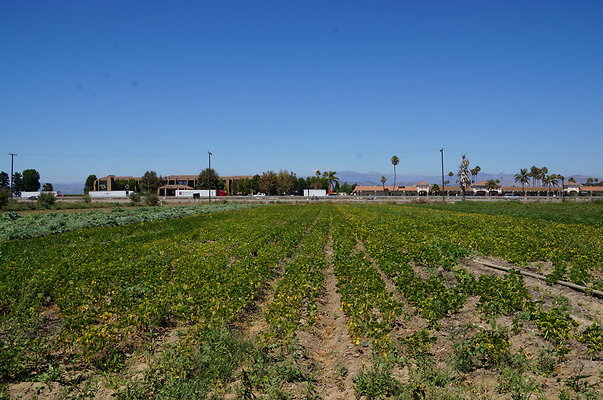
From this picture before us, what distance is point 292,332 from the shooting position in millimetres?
8141

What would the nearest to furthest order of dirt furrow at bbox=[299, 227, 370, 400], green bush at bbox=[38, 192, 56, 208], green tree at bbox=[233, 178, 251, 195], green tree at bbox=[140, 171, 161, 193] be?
dirt furrow at bbox=[299, 227, 370, 400] → green bush at bbox=[38, 192, 56, 208] → green tree at bbox=[140, 171, 161, 193] → green tree at bbox=[233, 178, 251, 195]

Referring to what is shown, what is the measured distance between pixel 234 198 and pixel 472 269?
91608 millimetres

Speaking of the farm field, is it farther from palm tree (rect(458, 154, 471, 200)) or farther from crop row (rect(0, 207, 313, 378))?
palm tree (rect(458, 154, 471, 200))

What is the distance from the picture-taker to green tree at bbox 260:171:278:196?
14538cm

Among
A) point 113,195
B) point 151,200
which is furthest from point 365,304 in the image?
point 113,195

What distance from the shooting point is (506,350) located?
6.97 meters

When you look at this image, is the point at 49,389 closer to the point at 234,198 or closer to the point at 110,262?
the point at 110,262

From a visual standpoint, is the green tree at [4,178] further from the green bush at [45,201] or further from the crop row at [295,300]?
the crop row at [295,300]

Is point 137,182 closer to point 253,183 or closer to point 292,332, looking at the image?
point 253,183

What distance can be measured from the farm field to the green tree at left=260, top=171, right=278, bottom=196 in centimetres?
12982

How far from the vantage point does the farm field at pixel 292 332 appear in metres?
6.13

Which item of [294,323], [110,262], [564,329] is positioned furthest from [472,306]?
[110,262]

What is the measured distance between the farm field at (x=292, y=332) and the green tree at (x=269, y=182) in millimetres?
129815

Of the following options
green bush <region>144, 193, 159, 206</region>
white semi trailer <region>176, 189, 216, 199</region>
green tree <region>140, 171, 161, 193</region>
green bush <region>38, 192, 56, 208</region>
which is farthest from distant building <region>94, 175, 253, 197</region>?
green bush <region>38, 192, 56, 208</region>
